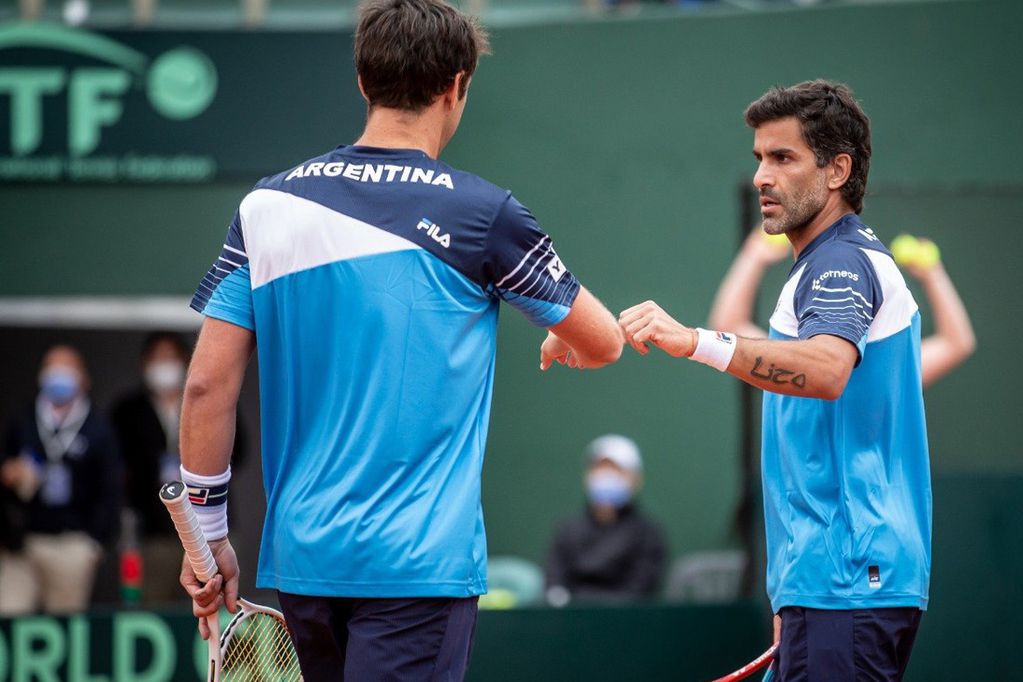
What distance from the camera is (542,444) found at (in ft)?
33.6

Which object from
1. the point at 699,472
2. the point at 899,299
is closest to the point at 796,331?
the point at 899,299

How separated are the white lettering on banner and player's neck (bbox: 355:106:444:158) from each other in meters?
0.07

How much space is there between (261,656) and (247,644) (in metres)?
0.04

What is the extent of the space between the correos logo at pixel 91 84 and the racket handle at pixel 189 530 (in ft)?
24.0

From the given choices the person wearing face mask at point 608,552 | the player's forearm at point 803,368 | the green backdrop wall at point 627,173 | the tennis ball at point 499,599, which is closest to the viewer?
the player's forearm at point 803,368

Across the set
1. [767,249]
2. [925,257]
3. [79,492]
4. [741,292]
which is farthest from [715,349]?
[79,492]

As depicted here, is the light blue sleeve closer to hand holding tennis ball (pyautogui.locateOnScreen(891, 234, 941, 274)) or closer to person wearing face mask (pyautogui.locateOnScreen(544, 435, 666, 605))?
hand holding tennis ball (pyautogui.locateOnScreen(891, 234, 941, 274))

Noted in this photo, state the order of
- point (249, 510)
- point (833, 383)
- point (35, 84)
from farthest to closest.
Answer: point (249, 510) < point (35, 84) < point (833, 383)

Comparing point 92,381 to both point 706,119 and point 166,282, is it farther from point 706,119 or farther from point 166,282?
point 706,119

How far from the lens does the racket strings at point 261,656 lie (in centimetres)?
352

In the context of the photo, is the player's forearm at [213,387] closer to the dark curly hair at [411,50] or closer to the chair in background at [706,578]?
the dark curly hair at [411,50]

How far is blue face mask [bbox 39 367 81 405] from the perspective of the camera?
9.53 meters

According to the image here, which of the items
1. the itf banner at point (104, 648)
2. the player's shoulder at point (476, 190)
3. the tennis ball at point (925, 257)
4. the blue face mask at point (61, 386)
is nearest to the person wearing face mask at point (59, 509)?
the blue face mask at point (61, 386)

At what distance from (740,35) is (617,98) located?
0.96m
